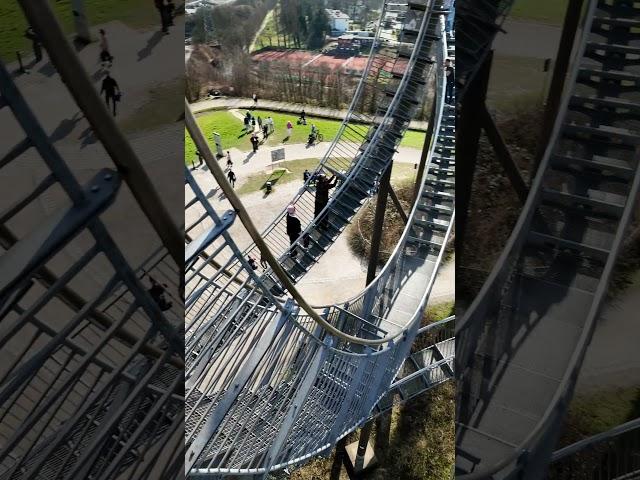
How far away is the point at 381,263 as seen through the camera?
974 cm

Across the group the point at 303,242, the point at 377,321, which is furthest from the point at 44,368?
the point at 303,242

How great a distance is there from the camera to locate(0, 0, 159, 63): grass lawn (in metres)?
0.67

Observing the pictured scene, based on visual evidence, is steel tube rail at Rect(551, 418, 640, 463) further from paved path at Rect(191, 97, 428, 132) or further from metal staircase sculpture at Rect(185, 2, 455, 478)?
paved path at Rect(191, 97, 428, 132)

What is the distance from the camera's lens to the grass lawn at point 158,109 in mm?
804

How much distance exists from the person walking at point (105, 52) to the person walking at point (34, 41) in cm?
15

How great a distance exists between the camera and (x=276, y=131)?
572 inches

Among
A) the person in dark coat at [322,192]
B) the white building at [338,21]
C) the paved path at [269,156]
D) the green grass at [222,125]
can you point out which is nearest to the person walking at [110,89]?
the person in dark coat at [322,192]

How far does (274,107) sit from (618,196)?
1599 centimetres

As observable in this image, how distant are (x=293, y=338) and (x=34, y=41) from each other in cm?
255

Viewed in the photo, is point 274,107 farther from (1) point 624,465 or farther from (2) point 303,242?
(1) point 624,465

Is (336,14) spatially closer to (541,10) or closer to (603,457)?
(541,10)

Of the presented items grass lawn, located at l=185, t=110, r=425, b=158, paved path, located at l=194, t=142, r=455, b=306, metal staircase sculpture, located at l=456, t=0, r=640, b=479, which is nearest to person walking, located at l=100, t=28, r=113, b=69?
metal staircase sculpture, located at l=456, t=0, r=640, b=479

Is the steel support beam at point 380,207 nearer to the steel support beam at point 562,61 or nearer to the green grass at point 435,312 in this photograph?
the green grass at point 435,312

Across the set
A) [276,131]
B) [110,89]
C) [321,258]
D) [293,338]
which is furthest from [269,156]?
[110,89]
